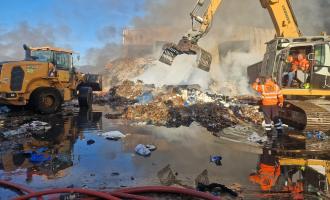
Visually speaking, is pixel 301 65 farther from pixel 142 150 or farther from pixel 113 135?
pixel 142 150

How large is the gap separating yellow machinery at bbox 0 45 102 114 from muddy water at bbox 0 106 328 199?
3.87 meters

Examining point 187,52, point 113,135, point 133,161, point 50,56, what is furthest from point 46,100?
point 133,161

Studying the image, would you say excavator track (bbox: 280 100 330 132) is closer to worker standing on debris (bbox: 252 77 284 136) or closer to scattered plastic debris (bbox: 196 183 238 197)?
worker standing on debris (bbox: 252 77 284 136)

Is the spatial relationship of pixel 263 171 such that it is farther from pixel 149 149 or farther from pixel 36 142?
pixel 36 142

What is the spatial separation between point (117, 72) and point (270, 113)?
31.4m

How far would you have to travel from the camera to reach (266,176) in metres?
6.55

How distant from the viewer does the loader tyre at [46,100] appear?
49.0ft

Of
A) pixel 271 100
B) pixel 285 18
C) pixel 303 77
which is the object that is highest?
pixel 285 18

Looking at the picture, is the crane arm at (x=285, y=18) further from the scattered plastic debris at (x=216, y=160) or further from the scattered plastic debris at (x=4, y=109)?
the scattered plastic debris at (x=4, y=109)

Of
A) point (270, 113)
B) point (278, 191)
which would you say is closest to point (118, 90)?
point (270, 113)

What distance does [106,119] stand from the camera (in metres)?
14.4

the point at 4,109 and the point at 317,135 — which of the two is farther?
the point at 4,109

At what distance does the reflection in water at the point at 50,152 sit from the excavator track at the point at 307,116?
18.4ft

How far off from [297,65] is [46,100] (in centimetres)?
878
